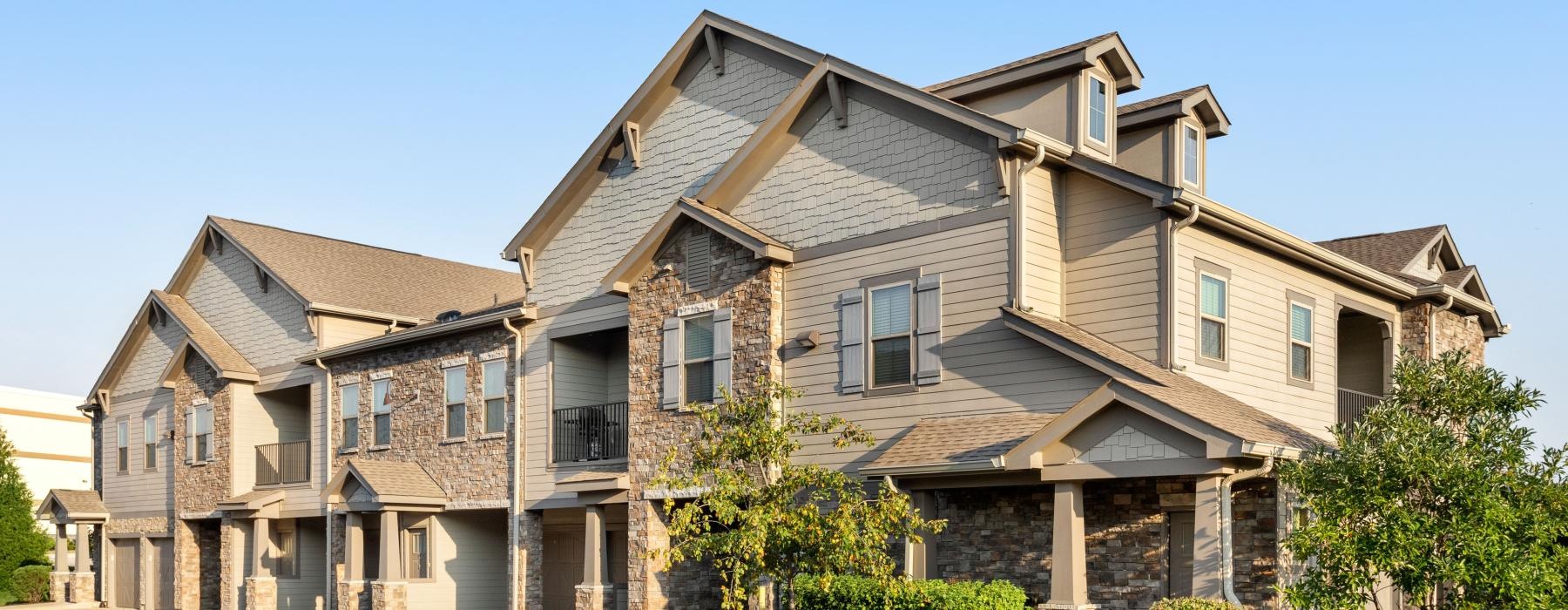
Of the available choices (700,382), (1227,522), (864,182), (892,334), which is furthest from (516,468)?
(1227,522)

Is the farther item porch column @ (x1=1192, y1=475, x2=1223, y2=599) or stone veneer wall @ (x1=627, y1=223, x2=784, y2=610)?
stone veneer wall @ (x1=627, y1=223, x2=784, y2=610)

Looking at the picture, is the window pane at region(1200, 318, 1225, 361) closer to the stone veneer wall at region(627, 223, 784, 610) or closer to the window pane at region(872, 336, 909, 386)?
the window pane at region(872, 336, 909, 386)

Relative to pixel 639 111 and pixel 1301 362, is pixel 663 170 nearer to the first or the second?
pixel 639 111

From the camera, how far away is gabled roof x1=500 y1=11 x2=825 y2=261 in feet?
81.6

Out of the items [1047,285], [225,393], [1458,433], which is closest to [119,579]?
[225,393]

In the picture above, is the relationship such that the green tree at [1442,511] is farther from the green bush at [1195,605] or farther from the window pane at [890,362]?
the window pane at [890,362]

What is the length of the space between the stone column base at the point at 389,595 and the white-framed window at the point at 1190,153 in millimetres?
16915

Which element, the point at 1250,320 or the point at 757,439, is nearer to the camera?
the point at 757,439

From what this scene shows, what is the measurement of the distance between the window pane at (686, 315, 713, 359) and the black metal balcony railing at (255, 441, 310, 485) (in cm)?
1366

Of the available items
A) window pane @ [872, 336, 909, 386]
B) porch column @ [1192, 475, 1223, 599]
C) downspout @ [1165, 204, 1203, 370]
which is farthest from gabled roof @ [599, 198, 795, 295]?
porch column @ [1192, 475, 1223, 599]

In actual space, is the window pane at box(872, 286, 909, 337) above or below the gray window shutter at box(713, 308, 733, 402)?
above

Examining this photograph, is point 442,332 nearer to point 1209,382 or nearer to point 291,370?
point 291,370

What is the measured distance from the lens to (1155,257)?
1995 centimetres

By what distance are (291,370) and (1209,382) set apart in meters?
22.6
